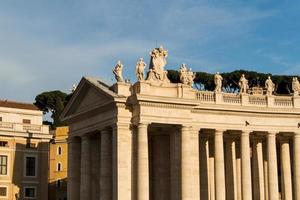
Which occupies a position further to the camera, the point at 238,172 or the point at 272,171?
the point at 238,172

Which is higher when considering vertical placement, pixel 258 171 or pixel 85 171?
pixel 85 171

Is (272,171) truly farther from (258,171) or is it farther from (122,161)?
(122,161)

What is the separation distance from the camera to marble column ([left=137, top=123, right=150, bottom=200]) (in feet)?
207

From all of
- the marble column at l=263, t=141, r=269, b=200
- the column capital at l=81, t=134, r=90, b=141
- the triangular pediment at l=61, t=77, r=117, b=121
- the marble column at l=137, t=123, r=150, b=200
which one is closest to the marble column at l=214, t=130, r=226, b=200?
the marble column at l=263, t=141, r=269, b=200

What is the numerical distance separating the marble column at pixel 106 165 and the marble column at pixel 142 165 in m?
4.85

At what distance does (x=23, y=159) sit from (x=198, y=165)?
41.9 m

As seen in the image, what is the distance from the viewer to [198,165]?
224 ft

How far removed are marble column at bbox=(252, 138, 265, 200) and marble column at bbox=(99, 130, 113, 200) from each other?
59.6 ft

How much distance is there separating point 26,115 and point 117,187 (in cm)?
4854

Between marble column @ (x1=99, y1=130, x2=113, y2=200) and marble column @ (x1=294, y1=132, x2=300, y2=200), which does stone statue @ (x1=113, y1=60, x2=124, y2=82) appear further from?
marble column @ (x1=294, y1=132, x2=300, y2=200)

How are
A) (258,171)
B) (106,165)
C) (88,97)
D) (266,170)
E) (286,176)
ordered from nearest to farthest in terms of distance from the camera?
(106,165), (88,97), (286,176), (258,171), (266,170)

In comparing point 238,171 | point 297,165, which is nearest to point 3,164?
point 238,171

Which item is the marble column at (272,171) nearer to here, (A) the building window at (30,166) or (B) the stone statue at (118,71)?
(B) the stone statue at (118,71)

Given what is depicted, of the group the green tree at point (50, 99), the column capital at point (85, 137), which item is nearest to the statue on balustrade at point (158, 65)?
the column capital at point (85, 137)
